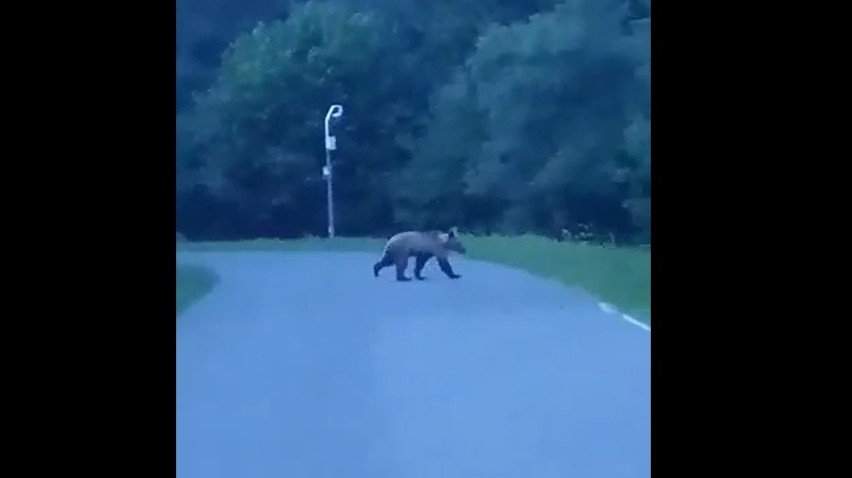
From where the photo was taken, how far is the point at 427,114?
2.60 metres

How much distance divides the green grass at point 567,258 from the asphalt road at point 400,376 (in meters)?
0.02

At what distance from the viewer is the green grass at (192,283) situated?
8.16 feet

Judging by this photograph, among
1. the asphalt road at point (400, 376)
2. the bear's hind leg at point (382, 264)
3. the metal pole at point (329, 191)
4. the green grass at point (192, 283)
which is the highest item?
the metal pole at point (329, 191)

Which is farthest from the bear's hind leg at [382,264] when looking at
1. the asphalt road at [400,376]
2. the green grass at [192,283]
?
the green grass at [192,283]

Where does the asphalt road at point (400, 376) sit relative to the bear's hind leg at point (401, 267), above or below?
below

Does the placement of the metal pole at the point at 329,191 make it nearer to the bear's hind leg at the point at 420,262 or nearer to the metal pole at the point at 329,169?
the metal pole at the point at 329,169

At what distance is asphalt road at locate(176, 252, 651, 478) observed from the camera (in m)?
2.49

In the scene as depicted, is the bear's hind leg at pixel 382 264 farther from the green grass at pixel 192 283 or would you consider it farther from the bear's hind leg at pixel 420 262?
the green grass at pixel 192 283

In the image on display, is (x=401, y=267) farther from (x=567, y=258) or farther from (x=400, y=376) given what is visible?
(x=567, y=258)

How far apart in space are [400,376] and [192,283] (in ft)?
1.39

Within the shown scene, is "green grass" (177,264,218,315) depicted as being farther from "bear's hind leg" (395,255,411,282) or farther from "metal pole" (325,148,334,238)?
"bear's hind leg" (395,255,411,282)

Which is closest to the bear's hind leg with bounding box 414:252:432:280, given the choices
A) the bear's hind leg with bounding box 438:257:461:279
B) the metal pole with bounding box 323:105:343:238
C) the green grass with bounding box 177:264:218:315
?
the bear's hind leg with bounding box 438:257:461:279

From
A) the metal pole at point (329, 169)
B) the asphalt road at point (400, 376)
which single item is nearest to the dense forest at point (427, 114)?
the metal pole at point (329, 169)
